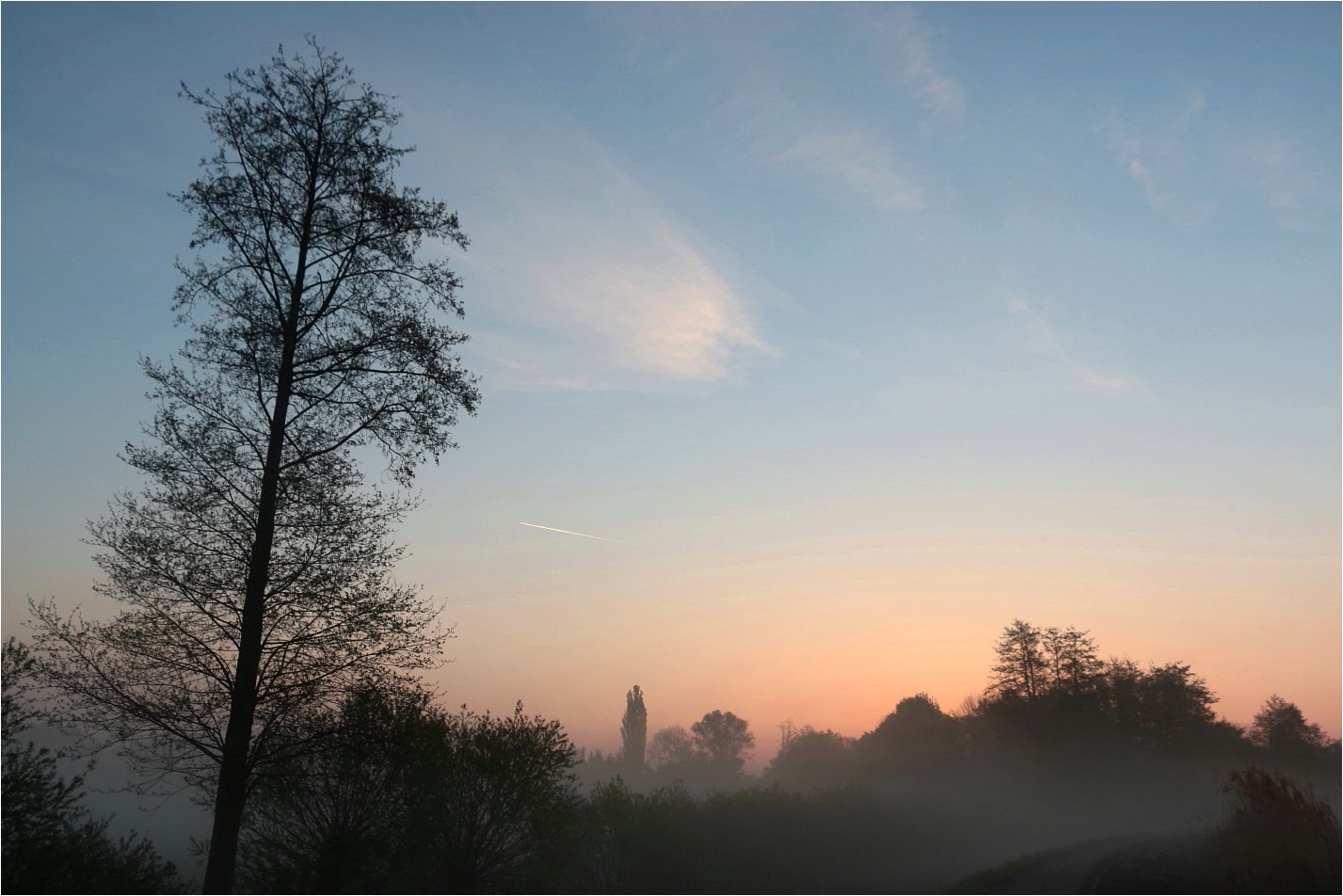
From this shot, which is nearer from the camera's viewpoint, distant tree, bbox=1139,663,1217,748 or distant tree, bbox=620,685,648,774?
distant tree, bbox=1139,663,1217,748

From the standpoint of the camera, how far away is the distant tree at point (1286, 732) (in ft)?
250

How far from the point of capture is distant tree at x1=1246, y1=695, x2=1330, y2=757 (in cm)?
7625

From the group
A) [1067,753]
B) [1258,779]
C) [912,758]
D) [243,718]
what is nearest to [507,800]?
[243,718]

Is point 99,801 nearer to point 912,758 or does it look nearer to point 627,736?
point 912,758

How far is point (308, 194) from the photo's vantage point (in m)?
14.5

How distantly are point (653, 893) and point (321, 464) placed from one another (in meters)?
32.4

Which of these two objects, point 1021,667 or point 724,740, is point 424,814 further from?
point 724,740

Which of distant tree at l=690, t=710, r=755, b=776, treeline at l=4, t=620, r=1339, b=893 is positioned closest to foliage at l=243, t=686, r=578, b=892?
treeline at l=4, t=620, r=1339, b=893

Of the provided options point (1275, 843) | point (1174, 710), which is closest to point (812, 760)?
point (1174, 710)

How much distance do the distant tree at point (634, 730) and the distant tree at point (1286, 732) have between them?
10628 centimetres

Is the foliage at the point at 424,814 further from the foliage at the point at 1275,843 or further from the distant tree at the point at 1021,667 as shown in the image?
the distant tree at the point at 1021,667

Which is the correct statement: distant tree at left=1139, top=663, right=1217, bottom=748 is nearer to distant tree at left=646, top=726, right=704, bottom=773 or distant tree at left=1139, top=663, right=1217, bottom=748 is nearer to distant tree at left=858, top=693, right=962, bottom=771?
distant tree at left=858, top=693, right=962, bottom=771

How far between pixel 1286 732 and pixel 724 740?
88.7 m

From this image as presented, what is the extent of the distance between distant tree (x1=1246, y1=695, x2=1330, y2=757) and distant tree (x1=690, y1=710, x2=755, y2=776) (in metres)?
82.9
